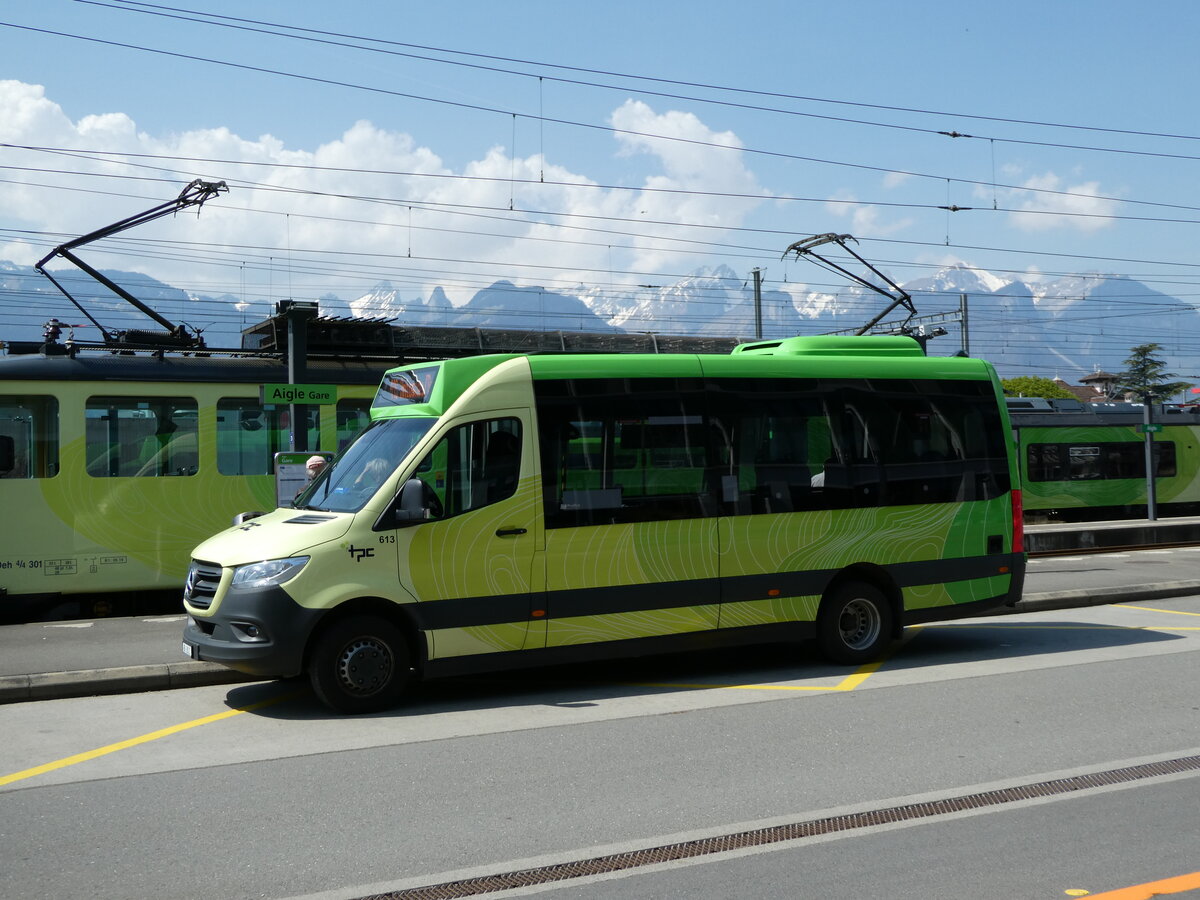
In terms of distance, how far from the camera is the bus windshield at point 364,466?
27.6ft

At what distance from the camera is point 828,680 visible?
30.1ft

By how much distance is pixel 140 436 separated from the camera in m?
13.9

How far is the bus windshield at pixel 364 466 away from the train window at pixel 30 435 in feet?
19.5

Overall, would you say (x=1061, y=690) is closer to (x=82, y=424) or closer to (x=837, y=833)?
(x=837, y=833)

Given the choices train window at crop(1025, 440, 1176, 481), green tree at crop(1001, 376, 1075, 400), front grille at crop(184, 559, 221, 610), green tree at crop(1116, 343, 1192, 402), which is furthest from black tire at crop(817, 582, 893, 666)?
green tree at crop(1116, 343, 1192, 402)

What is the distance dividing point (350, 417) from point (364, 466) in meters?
6.60

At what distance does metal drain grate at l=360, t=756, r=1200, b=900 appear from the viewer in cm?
466

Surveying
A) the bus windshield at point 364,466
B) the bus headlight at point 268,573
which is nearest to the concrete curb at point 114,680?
the bus headlight at point 268,573

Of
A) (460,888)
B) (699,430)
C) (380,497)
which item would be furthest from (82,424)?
(460,888)

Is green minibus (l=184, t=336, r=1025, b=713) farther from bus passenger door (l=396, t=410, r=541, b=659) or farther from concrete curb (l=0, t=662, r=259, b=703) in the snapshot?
concrete curb (l=0, t=662, r=259, b=703)

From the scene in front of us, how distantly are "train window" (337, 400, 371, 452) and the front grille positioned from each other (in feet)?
21.5

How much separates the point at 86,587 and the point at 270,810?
350 inches

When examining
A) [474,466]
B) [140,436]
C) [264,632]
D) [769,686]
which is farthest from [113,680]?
[140,436]

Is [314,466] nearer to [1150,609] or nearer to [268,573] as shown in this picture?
[268,573]
